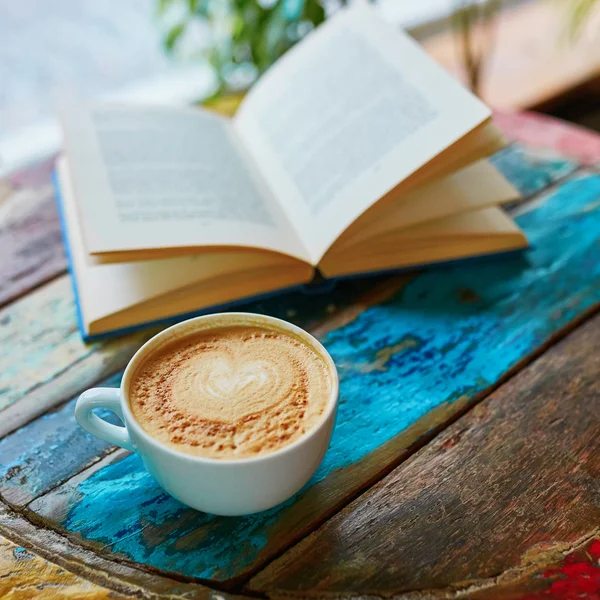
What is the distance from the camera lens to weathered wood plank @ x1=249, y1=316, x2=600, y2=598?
54 cm

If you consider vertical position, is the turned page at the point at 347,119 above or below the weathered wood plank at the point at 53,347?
above

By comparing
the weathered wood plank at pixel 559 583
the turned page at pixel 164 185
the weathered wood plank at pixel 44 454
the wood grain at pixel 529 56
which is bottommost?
the wood grain at pixel 529 56

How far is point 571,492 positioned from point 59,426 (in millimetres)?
483

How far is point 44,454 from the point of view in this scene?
2.16 ft

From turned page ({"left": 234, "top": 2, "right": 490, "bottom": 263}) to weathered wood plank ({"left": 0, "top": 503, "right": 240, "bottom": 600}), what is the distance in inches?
15.9

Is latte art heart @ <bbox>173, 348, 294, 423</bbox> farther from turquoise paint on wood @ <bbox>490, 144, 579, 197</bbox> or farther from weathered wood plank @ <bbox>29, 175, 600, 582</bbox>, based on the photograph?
turquoise paint on wood @ <bbox>490, 144, 579, 197</bbox>

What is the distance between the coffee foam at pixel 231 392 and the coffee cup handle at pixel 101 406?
0.7 inches

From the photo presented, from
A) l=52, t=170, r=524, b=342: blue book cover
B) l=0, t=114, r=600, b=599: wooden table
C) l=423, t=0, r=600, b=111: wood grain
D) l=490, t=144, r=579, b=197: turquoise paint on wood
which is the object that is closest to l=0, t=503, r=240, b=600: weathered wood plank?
l=0, t=114, r=600, b=599: wooden table

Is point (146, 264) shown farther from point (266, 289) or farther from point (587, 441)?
point (587, 441)

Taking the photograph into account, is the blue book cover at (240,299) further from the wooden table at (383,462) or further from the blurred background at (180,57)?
the blurred background at (180,57)

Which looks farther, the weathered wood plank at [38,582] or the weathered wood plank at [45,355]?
the weathered wood plank at [45,355]

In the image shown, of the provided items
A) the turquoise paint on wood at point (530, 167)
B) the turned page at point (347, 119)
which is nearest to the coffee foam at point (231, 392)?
the turned page at point (347, 119)

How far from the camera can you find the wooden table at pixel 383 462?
54 centimetres

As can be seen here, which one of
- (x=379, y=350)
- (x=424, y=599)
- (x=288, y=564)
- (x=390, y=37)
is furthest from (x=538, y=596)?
(x=390, y=37)
